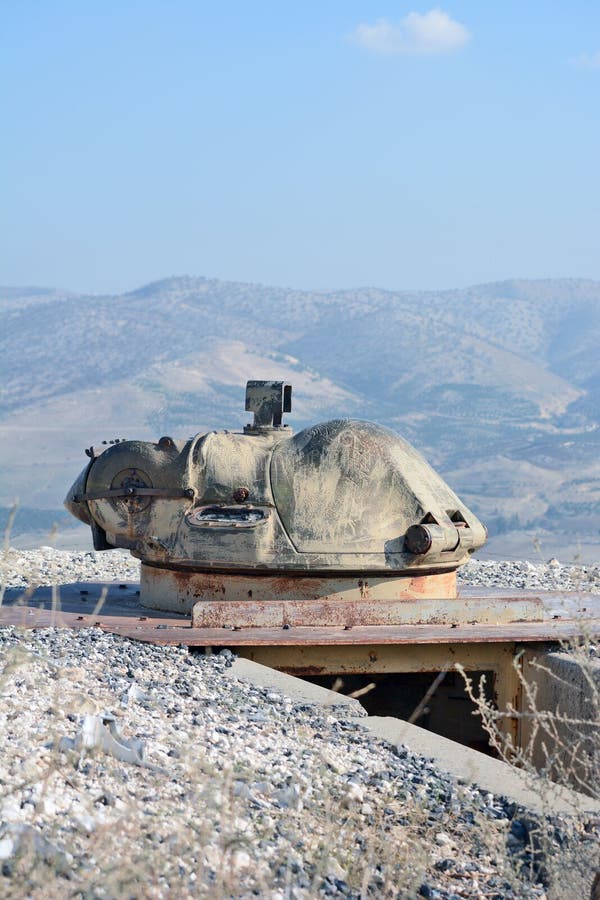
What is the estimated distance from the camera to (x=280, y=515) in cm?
944

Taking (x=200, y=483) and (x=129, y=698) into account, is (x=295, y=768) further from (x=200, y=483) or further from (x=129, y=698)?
(x=200, y=483)

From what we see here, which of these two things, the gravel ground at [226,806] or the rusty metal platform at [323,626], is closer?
the gravel ground at [226,806]

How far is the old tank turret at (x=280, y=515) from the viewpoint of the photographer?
931cm

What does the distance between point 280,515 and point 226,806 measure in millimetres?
4223

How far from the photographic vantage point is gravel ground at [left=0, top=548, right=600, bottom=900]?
4457mm

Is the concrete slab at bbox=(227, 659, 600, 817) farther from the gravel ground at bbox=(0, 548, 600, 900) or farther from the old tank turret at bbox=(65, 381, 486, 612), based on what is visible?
the old tank turret at bbox=(65, 381, 486, 612)

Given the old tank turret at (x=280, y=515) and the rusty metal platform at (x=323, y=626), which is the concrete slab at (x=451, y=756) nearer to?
the rusty metal platform at (x=323, y=626)

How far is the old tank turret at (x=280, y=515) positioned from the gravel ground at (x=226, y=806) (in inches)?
59.7

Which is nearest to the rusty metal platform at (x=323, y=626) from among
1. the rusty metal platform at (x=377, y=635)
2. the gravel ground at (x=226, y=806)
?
the rusty metal platform at (x=377, y=635)

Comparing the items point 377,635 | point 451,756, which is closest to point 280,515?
point 377,635

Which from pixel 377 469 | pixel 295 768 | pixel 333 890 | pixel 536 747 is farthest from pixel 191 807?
pixel 377 469

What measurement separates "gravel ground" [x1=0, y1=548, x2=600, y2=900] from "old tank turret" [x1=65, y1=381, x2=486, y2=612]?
152 centimetres

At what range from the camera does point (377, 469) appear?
965 cm

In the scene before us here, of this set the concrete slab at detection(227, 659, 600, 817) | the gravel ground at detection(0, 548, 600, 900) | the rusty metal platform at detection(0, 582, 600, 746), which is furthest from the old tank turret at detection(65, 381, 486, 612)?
the gravel ground at detection(0, 548, 600, 900)
